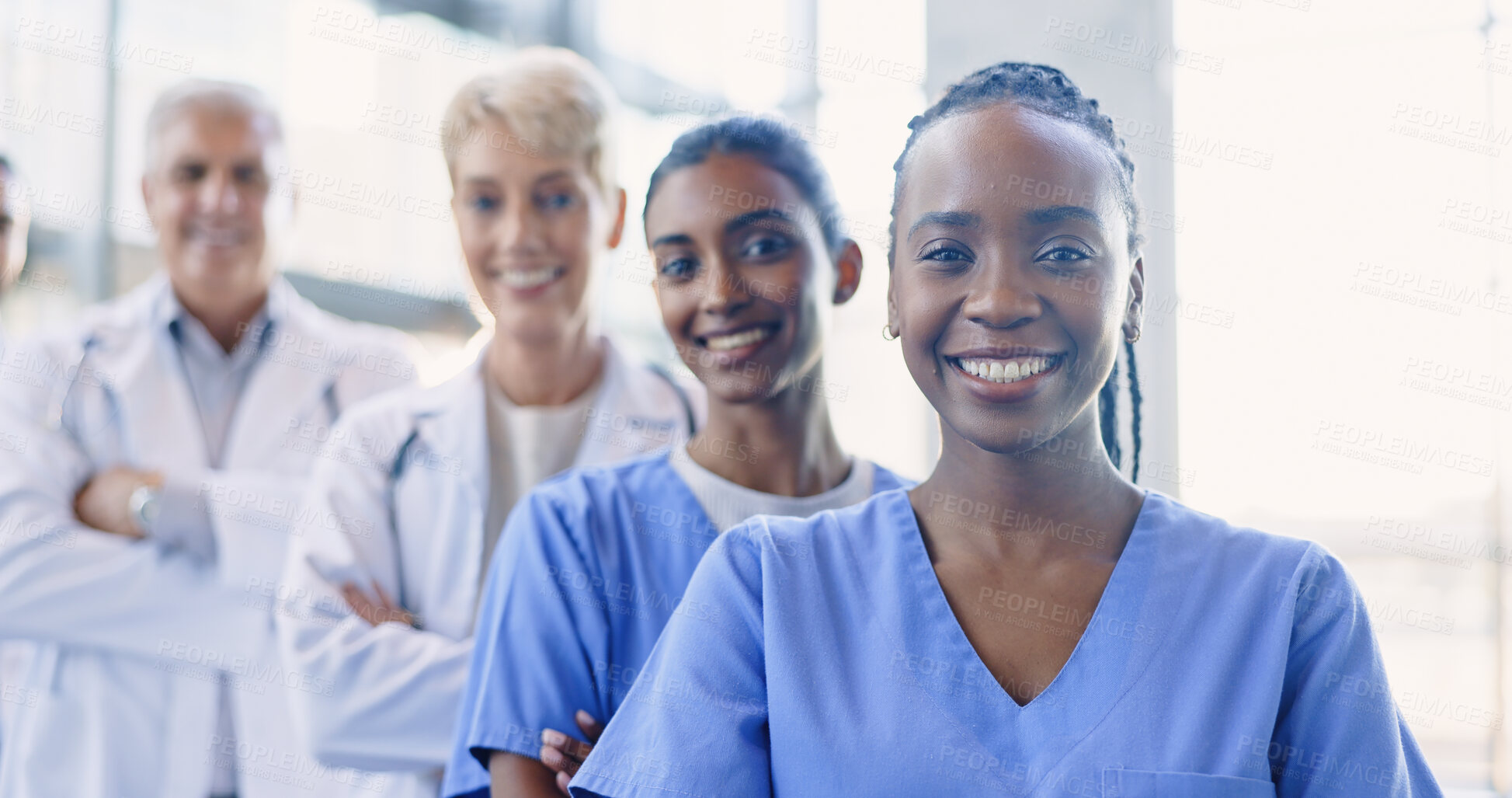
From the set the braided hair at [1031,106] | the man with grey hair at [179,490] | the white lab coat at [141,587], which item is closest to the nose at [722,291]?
the braided hair at [1031,106]

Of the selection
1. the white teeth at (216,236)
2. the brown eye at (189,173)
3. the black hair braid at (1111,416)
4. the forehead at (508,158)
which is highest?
the brown eye at (189,173)

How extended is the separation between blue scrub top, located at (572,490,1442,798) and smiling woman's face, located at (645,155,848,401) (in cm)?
41

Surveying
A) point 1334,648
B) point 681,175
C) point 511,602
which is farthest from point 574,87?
point 1334,648

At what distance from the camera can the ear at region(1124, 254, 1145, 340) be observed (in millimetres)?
1040

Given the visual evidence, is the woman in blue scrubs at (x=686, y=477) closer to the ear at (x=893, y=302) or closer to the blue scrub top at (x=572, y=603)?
the blue scrub top at (x=572, y=603)

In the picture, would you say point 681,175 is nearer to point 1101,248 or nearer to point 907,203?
point 907,203

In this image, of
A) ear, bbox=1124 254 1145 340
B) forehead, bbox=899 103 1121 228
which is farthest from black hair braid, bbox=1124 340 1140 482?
forehead, bbox=899 103 1121 228

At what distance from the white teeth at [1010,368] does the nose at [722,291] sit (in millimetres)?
453

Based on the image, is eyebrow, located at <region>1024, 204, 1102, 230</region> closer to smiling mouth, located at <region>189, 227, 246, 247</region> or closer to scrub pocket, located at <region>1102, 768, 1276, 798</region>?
scrub pocket, located at <region>1102, 768, 1276, 798</region>

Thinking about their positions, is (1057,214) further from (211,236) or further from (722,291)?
(211,236)

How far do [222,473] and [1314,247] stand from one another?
2783 mm

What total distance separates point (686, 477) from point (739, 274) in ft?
0.83

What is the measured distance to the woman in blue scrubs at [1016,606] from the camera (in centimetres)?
88

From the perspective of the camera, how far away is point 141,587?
77.0 inches
